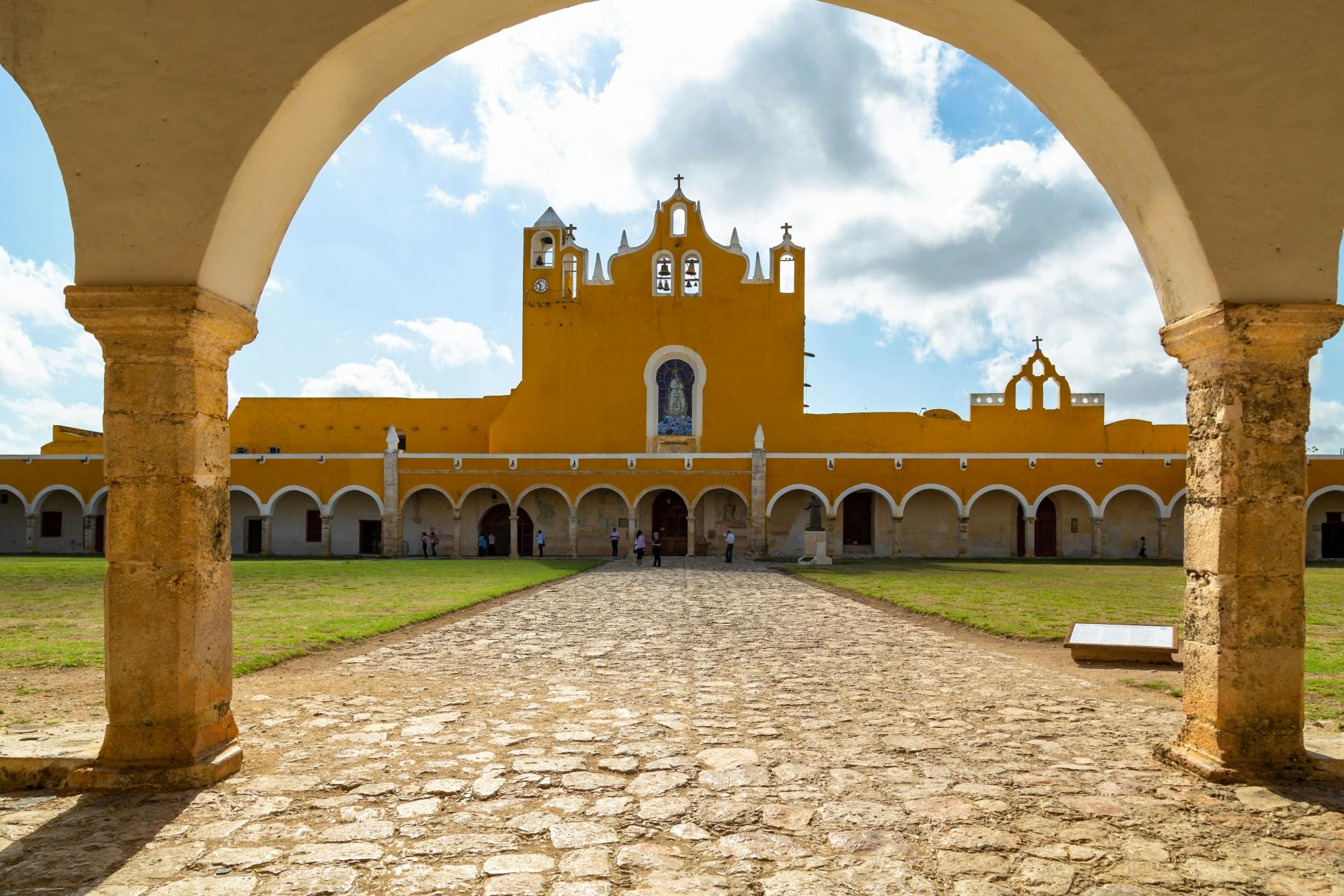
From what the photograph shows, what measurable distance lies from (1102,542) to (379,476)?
21753 mm

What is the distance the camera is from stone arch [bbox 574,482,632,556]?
2762cm

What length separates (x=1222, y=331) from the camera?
4090 mm

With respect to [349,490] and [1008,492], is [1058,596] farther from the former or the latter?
[349,490]

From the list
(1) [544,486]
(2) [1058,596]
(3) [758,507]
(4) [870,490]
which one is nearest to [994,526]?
(4) [870,490]

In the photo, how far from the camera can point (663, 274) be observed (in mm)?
29312

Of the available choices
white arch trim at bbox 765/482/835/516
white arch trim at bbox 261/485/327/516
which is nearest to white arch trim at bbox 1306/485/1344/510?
white arch trim at bbox 765/482/835/516

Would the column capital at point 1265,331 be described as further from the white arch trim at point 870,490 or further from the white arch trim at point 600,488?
the white arch trim at point 600,488

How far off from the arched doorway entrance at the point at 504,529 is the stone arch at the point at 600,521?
1.67 meters

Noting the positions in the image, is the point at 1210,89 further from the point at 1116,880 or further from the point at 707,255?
the point at 707,255

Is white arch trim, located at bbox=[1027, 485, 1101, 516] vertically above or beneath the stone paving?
above

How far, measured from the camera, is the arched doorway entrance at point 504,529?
92.3 ft

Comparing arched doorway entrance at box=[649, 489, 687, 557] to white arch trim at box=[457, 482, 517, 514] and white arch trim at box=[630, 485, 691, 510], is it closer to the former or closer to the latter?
white arch trim at box=[630, 485, 691, 510]

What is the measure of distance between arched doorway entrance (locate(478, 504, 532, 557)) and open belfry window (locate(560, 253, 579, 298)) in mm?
7129

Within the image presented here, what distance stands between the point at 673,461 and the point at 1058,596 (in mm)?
14058
